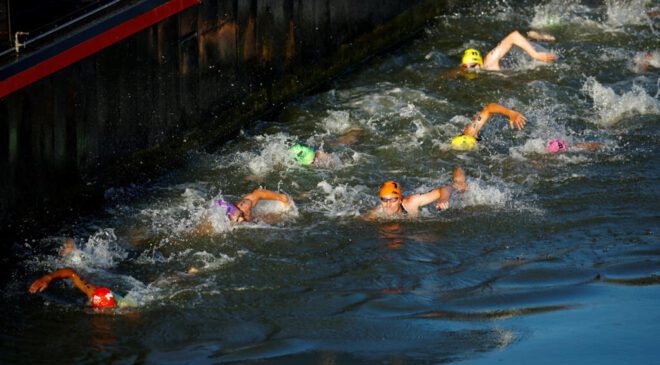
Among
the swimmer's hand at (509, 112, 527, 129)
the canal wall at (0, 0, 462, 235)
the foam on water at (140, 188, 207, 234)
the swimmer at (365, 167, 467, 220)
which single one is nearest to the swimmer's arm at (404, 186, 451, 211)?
the swimmer at (365, 167, 467, 220)

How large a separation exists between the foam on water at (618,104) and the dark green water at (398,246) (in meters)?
0.04

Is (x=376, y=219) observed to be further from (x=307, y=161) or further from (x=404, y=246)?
(x=307, y=161)

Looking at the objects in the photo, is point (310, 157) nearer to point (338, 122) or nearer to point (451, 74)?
point (338, 122)

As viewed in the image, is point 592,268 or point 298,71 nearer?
point 592,268

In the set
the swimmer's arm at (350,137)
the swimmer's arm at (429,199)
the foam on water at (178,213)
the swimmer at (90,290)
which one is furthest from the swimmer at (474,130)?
the swimmer at (90,290)

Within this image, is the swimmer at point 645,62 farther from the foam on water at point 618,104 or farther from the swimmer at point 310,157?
the swimmer at point 310,157

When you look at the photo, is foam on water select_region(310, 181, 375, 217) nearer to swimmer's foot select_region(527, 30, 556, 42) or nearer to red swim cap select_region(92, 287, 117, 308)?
red swim cap select_region(92, 287, 117, 308)

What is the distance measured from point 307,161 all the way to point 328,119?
83.8 inches

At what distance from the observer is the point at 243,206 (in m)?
15.5

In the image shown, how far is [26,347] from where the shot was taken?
1186 cm

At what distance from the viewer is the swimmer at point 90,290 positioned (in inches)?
500

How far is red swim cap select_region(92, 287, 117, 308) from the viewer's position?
12688 mm

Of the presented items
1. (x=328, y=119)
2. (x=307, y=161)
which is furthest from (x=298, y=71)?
(x=307, y=161)

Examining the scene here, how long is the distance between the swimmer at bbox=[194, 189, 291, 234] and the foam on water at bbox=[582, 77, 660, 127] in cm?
624
